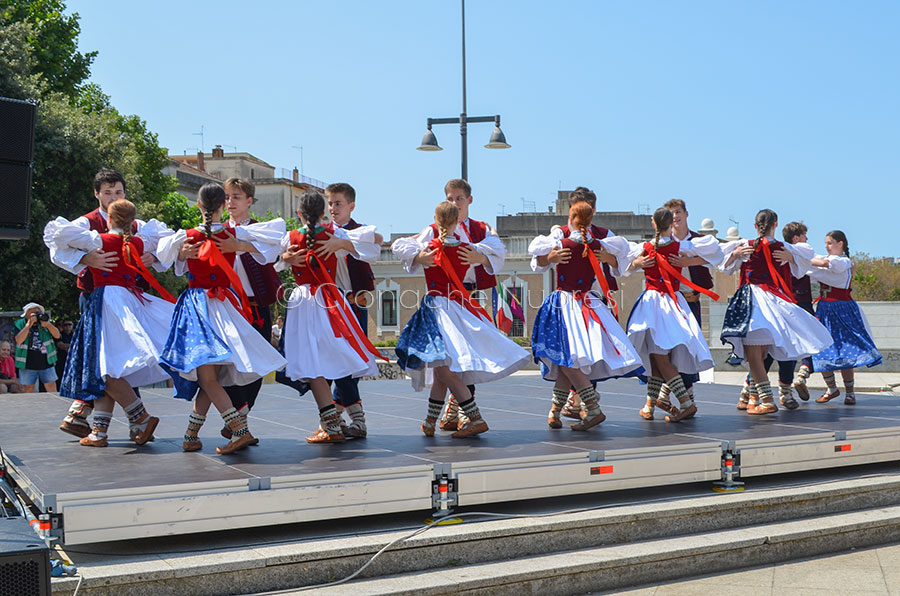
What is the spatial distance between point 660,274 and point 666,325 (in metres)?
0.44

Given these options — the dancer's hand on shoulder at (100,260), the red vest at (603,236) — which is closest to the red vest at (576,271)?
the red vest at (603,236)

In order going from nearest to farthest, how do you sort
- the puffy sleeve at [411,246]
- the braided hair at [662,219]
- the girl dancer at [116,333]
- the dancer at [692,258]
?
the girl dancer at [116,333] < the puffy sleeve at [411,246] < the braided hair at [662,219] < the dancer at [692,258]

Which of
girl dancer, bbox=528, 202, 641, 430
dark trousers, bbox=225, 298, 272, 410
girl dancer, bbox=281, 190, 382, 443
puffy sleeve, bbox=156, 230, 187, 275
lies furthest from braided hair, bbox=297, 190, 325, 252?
girl dancer, bbox=528, 202, 641, 430

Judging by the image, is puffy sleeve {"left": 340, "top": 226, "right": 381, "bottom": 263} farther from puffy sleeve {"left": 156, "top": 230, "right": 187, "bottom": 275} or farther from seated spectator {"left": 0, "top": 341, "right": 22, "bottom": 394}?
seated spectator {"left": 0, "top": 341, "right": 22, "bottom": 394}

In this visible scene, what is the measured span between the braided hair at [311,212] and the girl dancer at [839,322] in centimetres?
491

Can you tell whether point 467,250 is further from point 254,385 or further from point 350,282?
point 254,385

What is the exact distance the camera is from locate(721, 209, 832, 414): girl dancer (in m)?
8.07

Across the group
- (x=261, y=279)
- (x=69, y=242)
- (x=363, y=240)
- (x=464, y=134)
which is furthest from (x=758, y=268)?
(x=464, y=134)

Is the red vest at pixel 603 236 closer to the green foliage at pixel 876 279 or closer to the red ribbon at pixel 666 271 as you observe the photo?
the red ribbon at pixel 666 271

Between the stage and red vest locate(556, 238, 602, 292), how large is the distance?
104 cm

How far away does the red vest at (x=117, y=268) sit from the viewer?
630 cm

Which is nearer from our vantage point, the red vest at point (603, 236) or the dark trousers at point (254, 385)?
the dark trousers at point (254, 385)

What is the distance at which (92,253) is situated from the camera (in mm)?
6215

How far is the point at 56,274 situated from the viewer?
69.3 feet
